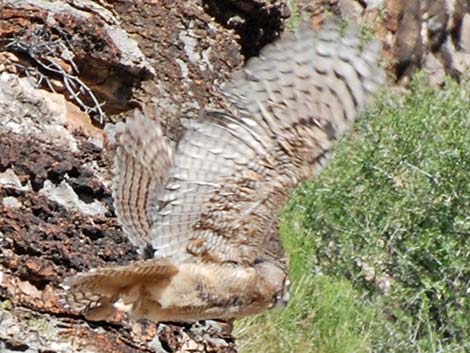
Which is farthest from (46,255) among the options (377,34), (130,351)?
(377,34)

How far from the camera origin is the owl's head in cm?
494

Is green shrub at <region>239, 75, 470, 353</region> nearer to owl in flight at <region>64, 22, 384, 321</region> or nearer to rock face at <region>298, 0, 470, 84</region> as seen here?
rock face at <region>298, 0, 470, 84</region>

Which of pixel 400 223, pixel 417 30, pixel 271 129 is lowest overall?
pixel 400 223

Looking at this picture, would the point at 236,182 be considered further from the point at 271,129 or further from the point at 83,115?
the point at 83,115

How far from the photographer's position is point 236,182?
4.76m

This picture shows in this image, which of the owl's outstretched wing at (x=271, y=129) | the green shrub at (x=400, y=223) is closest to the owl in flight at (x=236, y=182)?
the owl's outstretched wing at (x=271, y=129)

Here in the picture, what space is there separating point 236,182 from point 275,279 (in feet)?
1.32

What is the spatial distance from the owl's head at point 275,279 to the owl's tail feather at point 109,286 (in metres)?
0.29

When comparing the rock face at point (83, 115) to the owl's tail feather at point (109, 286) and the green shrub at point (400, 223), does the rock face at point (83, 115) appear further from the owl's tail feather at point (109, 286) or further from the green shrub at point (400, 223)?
the green shrub at point (400, 223)

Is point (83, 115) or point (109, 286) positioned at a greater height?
point (83, 115)

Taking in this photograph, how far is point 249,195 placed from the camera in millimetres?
4754

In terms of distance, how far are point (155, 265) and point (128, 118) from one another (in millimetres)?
606

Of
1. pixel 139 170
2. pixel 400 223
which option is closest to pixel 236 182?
pixel 139 170

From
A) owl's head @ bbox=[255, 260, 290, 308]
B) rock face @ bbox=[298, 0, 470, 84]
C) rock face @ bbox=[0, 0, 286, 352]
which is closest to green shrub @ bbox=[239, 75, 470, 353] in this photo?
rock face @ bbox=[298, 0, 470, 84]
